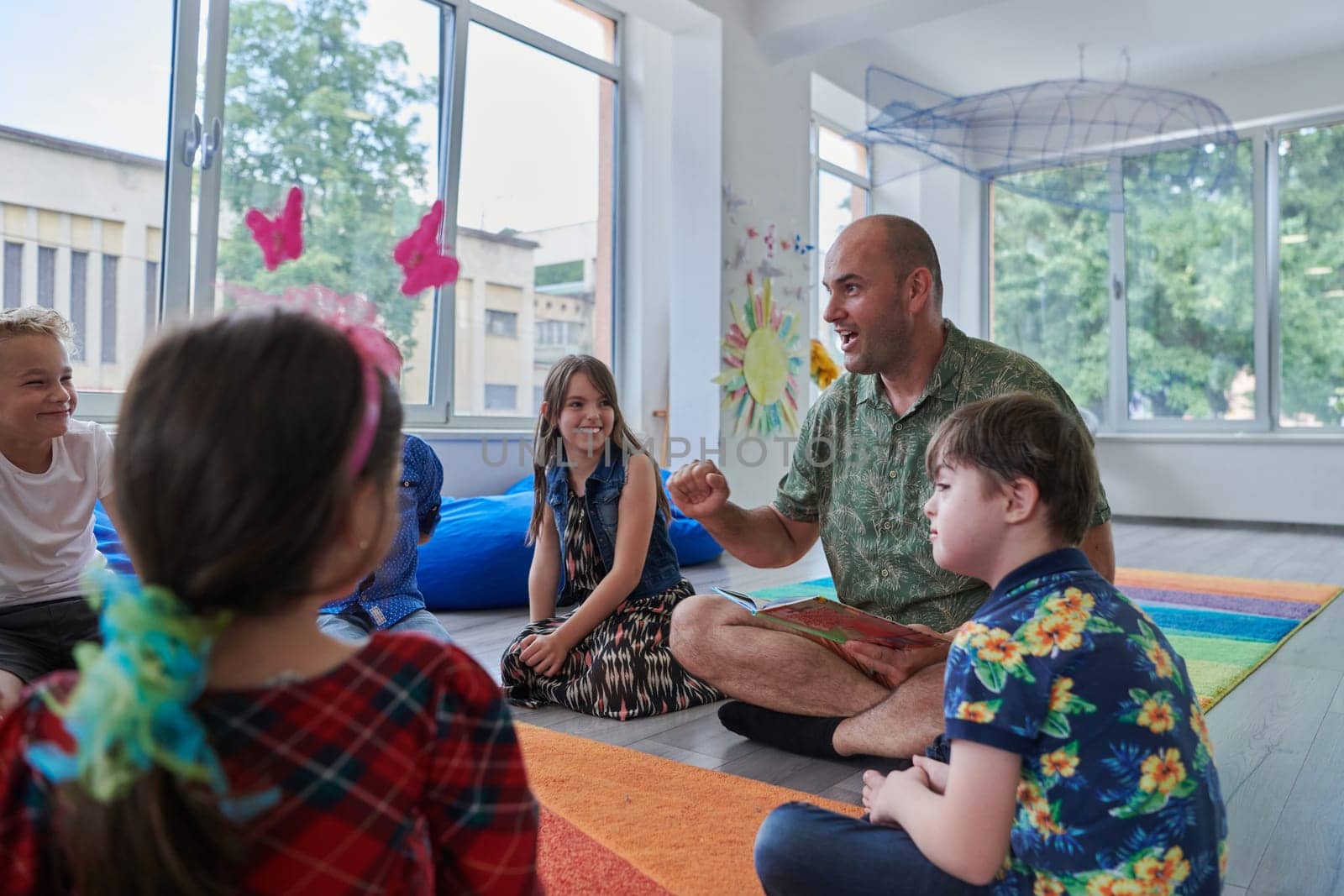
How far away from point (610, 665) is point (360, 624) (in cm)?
52

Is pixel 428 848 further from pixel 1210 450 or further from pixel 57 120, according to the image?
pixel 1210 450

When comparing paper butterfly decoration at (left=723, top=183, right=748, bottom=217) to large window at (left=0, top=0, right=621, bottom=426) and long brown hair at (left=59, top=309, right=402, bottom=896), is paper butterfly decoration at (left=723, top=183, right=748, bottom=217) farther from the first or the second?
long brown hair at (left=59, top=309, right=402, bottom=896)

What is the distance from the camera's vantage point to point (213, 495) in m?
0.58

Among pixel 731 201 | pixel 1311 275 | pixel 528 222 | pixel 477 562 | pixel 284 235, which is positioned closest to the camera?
pixel 284 235

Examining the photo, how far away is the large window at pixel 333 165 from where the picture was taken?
3342mm

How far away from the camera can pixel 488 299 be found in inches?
191

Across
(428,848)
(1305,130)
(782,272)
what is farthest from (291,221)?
(1305,130)

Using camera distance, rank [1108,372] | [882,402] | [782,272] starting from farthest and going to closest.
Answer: [1108,372]
[782,272]
[882,402]

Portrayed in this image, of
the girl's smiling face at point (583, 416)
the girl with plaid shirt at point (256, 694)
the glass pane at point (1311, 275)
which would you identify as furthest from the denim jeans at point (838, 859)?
the glass pane at point (1311, 275)

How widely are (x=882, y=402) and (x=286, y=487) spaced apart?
1.52m

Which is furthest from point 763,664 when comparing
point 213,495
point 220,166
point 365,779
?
point 220,166

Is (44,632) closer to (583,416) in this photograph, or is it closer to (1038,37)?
(583,416)

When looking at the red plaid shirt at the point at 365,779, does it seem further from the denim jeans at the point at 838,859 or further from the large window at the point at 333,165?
the large window at the point at 333,165

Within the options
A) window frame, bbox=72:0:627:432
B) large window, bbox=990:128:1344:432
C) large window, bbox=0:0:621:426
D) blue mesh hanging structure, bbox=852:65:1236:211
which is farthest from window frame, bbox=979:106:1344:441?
large window, bbox=0:0:621:426
